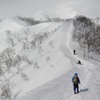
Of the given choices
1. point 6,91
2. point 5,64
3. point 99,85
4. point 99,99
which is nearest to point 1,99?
point 6,91

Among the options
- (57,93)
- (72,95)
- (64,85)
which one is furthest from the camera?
(64,85)

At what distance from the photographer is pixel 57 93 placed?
19547 millimetres

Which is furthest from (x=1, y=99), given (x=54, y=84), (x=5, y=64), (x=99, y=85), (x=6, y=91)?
(x=5, y=64)

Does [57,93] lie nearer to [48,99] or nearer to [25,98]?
[48,99]

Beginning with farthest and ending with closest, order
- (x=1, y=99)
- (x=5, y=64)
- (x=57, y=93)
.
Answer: (x=5, y=64)
(x=1, y=99)
(x=57, y=93)

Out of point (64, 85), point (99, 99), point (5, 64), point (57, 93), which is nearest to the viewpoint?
point (99, 99)

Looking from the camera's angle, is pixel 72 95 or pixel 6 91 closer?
pixel 72 95

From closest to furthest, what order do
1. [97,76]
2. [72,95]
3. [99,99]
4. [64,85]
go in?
[99,99] < [72,95] < [64,85] < [97,76]

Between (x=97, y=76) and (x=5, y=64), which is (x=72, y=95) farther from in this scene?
(x=5, y=64)

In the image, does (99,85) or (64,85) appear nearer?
(99,85)

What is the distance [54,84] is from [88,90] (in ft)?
17.2

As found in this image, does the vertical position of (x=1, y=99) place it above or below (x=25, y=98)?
below

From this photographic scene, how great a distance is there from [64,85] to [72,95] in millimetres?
3592

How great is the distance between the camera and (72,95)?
60.0 feet
